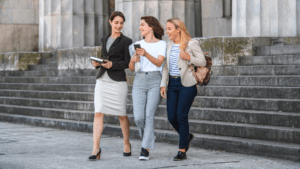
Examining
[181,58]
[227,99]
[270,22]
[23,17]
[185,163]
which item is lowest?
[185,163]

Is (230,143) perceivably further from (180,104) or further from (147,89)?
(147,89)

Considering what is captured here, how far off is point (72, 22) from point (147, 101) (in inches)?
374

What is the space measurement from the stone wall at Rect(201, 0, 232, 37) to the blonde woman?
8.92 metres

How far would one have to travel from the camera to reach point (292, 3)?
31.1 feet

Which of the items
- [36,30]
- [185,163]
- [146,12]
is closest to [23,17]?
[36,30]

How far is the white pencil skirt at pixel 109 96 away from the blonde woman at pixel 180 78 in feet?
1.98

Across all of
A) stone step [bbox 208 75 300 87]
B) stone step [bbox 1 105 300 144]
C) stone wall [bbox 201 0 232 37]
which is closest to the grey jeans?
stone step [bbox 1 105 300 144]

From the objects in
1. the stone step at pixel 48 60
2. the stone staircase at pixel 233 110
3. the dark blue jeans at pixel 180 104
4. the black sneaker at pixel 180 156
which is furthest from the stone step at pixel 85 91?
the stone step at pixel 48 60

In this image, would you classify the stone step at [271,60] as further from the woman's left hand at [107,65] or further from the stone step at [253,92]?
the woman's left hand at [107,65]

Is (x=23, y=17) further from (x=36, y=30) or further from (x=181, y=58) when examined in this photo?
(x=181, y=58)

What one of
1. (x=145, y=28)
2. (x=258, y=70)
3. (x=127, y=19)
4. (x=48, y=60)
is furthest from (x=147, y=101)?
(x=48, y=60)

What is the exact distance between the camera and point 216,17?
14742 millimetres

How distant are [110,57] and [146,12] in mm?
5500

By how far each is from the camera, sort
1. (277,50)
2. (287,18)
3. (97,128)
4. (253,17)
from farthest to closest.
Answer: (253,17) → (287,18) → (277,50) → (97,128)
